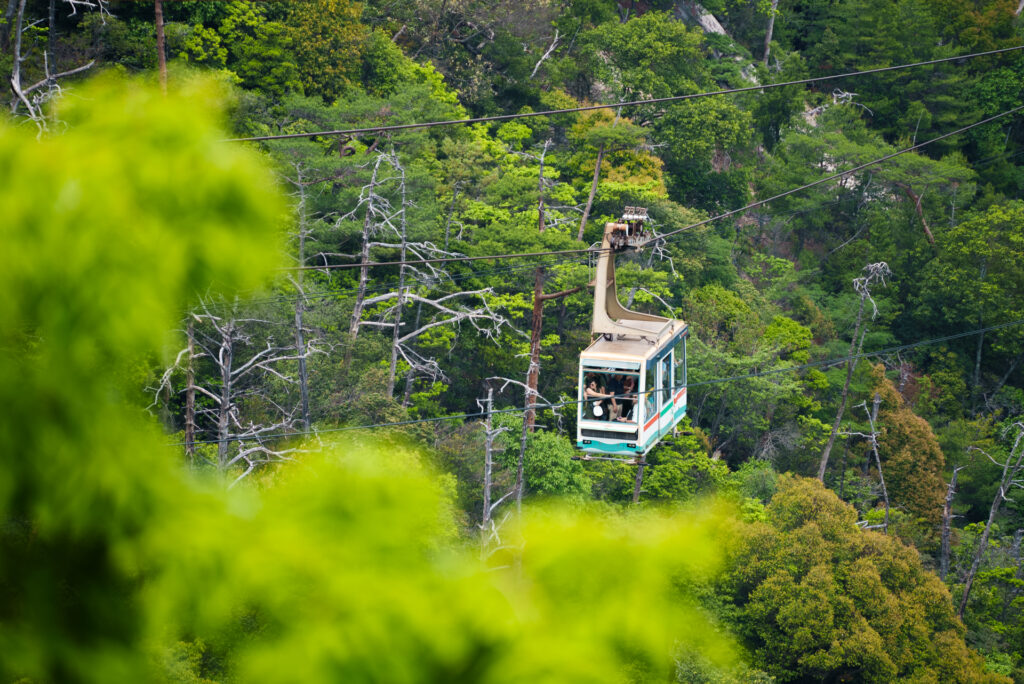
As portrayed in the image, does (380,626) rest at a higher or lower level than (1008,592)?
higher

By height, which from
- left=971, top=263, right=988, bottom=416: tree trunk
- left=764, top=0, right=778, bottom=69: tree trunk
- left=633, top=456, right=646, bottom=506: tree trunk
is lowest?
left=971, top=263, right=988, bottom=416: tree trunk

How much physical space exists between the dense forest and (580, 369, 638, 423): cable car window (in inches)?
76.6

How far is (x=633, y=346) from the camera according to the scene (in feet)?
46.9

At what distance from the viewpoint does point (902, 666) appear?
886 inches

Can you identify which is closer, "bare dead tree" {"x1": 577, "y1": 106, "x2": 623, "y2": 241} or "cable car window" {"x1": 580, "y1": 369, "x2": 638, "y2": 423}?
"cable car window" {"x1": 580, "y1": 369, "x2": 638, "y2": 423}

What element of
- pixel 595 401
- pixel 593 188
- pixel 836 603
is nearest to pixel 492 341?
pixel 593 188

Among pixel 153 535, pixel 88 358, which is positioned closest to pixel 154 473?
pixel 153 535

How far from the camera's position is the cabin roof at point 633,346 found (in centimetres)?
1398

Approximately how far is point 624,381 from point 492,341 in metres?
13.4

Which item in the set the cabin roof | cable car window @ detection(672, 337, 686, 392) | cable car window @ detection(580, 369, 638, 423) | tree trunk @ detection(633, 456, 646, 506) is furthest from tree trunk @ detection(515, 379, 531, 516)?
cable car window @ detection(580, 369, 638, 423)

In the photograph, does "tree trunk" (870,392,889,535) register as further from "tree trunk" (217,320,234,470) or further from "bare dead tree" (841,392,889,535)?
"tree trunk" (217,320,234,470)

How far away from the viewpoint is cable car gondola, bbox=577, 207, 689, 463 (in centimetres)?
1402

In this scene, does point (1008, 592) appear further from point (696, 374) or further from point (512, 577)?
point (512, 577)

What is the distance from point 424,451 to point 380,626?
1798 cm
